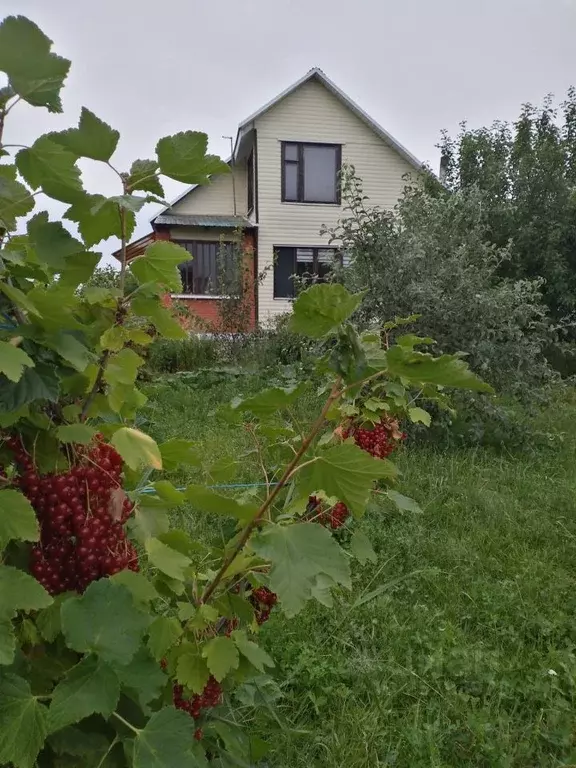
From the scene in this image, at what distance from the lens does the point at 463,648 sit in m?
2.74

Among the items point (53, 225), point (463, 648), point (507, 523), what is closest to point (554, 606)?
point (463, 648)

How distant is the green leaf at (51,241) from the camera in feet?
3.22

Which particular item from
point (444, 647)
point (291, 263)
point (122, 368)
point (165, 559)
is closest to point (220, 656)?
point (165, 559)

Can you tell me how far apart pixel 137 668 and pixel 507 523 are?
11.4ft

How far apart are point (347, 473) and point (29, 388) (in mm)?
484

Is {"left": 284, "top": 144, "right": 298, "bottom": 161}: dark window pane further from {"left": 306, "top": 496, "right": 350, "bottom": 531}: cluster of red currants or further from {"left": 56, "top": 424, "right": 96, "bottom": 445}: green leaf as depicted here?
{"left": 56, "top": 424, "right": 96, "bottom": 445}: green leaf

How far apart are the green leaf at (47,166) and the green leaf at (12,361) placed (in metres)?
0.26

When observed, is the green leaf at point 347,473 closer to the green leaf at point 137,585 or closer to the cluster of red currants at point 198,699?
the green leaf at point 137,585

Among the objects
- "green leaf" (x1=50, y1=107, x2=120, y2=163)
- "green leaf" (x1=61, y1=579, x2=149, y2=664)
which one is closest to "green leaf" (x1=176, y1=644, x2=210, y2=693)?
"green leaf" (x1=61, y1=579, x2=149, y2=664)

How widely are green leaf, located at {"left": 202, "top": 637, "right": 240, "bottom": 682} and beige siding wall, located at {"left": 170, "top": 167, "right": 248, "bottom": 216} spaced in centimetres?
1694

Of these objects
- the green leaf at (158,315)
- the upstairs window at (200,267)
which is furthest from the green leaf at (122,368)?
the upstairs window at (200,267)

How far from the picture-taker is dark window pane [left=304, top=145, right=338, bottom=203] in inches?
677

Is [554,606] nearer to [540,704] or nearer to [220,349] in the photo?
[540,704]

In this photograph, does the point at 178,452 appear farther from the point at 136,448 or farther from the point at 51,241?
the point at 51,241
